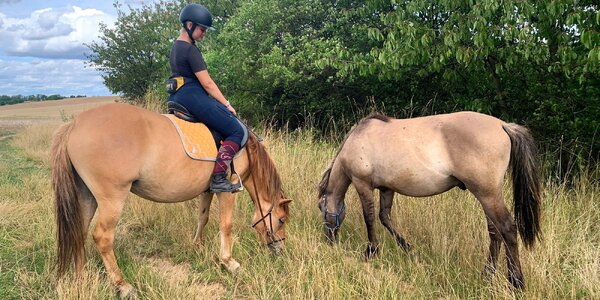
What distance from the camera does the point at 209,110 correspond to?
3836mm

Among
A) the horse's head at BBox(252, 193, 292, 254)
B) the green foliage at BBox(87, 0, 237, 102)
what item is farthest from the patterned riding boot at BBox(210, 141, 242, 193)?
the green foliage at BBox(87, 0, 237, 102)

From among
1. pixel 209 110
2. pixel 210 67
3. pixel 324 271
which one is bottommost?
pixel 324 271

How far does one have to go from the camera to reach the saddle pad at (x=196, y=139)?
3674 mm

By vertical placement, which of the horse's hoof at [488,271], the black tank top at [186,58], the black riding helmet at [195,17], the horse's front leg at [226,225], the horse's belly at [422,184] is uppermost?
the black riding helmet at [195,17]

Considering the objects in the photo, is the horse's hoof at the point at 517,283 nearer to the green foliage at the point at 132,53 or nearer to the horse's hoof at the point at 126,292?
the horse's hoof at the point at 126,292

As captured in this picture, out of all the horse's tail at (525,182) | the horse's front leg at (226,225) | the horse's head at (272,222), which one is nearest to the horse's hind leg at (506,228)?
the horse's tail at (525,182)

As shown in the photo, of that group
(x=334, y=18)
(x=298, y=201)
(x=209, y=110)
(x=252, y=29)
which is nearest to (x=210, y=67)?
(x=252, y=29)

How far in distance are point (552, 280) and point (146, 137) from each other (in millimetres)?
3688

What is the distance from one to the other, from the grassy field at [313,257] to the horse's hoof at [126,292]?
6 centimetres

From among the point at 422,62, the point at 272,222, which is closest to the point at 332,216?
the point at 272,222

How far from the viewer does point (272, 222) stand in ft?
14.4

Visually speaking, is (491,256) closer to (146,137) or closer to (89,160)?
(146,137)

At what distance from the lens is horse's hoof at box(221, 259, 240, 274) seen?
3.89m

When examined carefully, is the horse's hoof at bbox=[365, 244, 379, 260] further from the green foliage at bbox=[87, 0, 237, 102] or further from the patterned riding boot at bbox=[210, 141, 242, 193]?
the green foliage at bbox=[87, 0, 237, 102]
